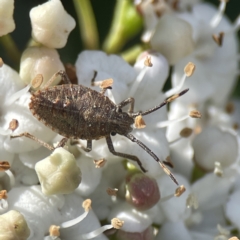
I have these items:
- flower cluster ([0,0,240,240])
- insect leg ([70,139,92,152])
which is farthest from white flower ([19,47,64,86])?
insect leg ([70,139,92,152])

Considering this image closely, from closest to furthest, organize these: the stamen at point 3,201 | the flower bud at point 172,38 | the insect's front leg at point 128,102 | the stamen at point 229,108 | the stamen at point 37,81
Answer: the stamen at point 3,201
the stamen at point 37,81
the insect's front leg at point 128,102
the flower bud at point 172,38
the stamen at point 229,108

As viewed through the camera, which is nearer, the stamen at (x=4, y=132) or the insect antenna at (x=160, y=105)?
the stamen at (x=4, y=132)

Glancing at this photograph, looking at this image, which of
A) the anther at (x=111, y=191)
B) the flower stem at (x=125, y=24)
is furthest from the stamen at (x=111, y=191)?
the flower stem at (x=125, y=24)

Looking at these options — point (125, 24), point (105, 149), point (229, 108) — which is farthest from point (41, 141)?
point (229, 108)

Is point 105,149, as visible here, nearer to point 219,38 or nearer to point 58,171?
point 58,171

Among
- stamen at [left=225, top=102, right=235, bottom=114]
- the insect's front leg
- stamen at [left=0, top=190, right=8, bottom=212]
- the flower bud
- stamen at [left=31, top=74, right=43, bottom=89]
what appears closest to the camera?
stamen at [left=0, top=190, right=8, bottom=212]

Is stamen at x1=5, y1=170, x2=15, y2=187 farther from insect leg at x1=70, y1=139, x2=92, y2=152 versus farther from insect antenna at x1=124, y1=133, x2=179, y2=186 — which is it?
insect antenna at x1=124, y1=133, x2=179, y2=186

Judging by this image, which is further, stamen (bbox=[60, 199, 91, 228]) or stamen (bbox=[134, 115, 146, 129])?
stamen (bbox=[134, 115, 146, 129])

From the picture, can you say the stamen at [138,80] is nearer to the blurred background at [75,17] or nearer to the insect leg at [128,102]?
the insect leg at [128,102]
